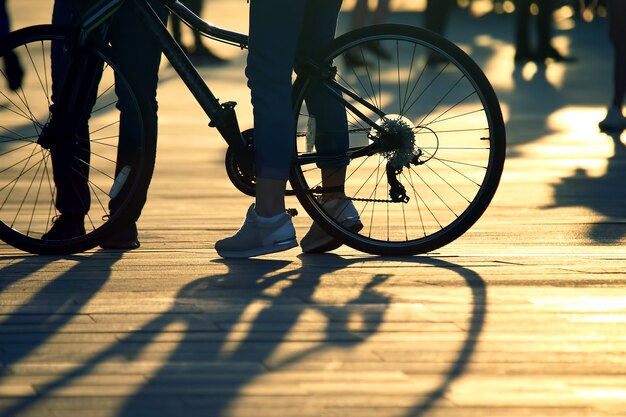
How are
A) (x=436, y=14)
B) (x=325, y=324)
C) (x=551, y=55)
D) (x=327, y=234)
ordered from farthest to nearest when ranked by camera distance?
(x=551, y=55), (x=436, y=14), (x=327, y=234), (x=325, y=324)

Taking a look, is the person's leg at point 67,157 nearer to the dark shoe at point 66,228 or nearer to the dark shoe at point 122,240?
the dark shoe at point 66,228

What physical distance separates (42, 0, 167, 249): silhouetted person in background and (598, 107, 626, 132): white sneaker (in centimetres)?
454

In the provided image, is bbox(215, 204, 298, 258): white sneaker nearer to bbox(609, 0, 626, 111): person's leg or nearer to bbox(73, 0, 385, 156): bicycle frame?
bbox(73, 0, 385, 156): bicycle frame

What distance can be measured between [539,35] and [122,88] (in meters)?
11.1

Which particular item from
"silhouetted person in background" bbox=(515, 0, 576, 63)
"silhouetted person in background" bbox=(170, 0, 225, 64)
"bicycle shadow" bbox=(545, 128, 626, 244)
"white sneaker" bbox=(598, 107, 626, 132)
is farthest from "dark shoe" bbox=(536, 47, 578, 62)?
"bicycle shadow" bbox=(545, 128, 626, 244)

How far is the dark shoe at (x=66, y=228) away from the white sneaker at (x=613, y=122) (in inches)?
185

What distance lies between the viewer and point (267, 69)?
503 centimetres

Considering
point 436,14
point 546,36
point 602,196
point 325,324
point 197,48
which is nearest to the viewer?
point 325,324

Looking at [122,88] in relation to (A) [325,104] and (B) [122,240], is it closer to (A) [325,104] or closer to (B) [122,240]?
(B) [122,240]

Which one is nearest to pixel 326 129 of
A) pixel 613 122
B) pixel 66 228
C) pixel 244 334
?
pixel 66 228

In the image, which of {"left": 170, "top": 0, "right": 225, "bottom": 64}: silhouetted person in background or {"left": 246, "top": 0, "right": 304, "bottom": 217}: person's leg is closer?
{"left": 246, "top": 0, "right": 304, "bottom": 217}: person's leg

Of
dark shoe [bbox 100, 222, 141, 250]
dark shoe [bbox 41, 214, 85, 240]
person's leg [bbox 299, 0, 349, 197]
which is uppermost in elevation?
person's leg [bbox 299, 0, 349, 197]

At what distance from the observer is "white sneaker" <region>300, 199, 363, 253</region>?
17.4ft

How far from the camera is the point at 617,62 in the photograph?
9625 mm
